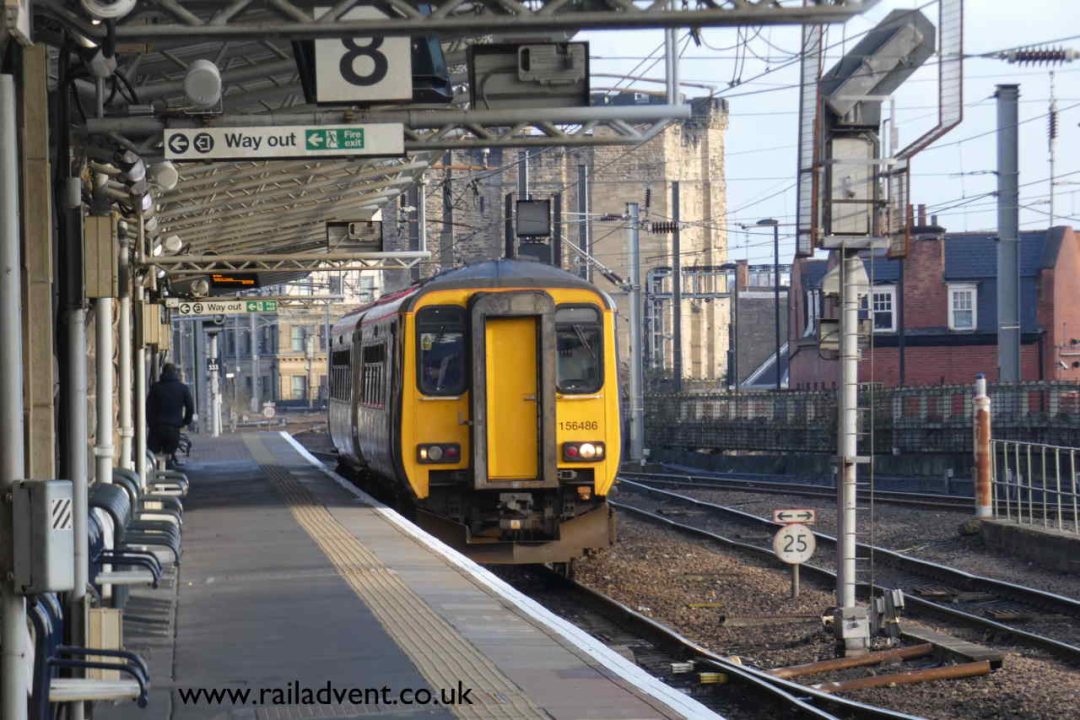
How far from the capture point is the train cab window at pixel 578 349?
16016 millimetres

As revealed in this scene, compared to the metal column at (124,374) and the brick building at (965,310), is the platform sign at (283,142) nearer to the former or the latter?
the metal column at (124,374)

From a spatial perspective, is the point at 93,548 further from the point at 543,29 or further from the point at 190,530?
the point at 190,530

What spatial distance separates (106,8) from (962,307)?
45617 mm

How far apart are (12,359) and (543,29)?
4.18 m

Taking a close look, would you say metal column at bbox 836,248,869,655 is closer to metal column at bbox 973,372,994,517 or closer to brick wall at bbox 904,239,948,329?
metal column at bbox 973,372,994,517

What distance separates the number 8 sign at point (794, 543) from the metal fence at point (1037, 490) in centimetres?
337

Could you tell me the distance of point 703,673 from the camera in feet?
36.6

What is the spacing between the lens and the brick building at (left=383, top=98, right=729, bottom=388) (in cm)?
7312

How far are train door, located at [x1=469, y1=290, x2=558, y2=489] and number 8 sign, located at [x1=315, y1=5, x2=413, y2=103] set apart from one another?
4.49 m

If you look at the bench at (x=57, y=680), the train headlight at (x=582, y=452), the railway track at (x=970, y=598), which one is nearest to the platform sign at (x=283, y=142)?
the train headlight at (x=582, y=452)

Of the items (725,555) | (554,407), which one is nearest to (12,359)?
(554,407)

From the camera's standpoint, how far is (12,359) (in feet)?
16.6

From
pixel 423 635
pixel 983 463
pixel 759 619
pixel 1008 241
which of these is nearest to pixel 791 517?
pixel 759 619

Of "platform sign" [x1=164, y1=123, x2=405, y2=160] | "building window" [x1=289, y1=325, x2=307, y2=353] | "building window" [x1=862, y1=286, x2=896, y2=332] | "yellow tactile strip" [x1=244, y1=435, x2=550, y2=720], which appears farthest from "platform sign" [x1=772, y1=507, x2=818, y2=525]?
"building window" [x1=289, y1=325, x2=307, y2=353]
